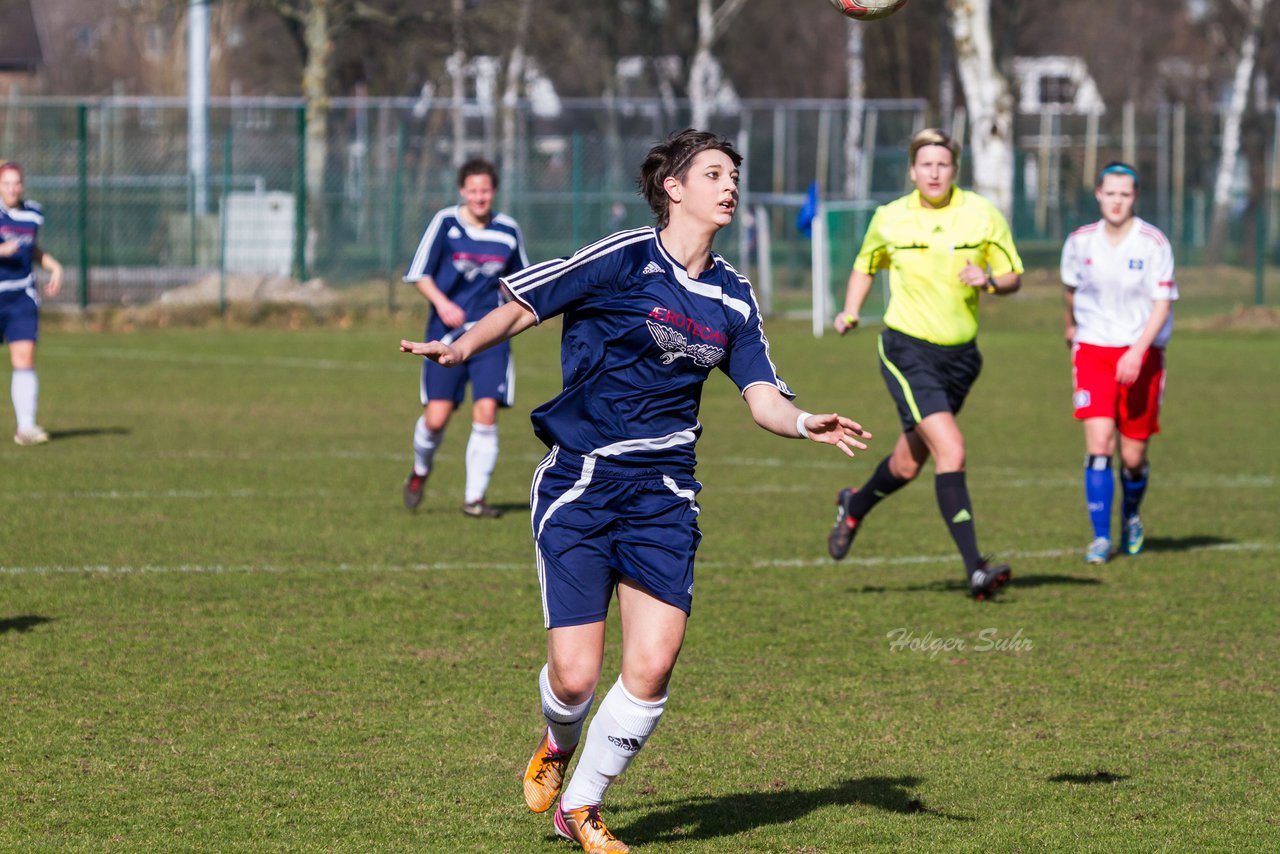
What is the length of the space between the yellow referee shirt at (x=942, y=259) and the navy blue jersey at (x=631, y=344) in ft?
12.6

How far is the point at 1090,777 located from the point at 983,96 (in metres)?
24.6

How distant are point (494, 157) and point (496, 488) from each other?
64.8ft

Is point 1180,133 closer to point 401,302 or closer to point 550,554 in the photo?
point 401,302

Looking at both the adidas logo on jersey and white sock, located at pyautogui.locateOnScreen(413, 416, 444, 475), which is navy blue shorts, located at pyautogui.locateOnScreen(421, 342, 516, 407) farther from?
the adidas logo on jersey

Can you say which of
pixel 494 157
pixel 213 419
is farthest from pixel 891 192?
pixel 213 419

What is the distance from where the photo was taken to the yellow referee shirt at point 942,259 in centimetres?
853

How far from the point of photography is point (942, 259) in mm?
8531

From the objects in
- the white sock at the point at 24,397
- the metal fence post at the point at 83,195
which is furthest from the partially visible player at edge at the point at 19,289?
the metal fence post at the point at 83,195

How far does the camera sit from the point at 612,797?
5359mm

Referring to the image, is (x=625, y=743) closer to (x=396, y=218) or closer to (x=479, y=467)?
(x=479, y=467)

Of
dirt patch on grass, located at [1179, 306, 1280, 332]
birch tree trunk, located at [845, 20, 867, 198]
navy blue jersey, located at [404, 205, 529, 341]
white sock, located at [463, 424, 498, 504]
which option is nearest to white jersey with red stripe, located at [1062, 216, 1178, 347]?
navy blue jersey, located at [404, 205, 529, 341]

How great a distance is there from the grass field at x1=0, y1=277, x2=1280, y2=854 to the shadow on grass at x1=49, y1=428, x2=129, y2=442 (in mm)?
391


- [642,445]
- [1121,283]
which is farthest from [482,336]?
[1121,283]

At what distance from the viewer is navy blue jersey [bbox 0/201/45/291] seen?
1332 cm
